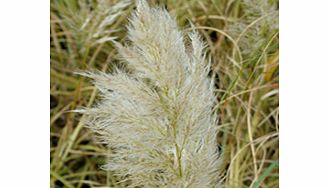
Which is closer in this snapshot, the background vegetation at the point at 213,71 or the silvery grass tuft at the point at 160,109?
the silvery grass tuft at the point at 160,109

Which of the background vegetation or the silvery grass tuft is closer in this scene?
the silvery grass tuft

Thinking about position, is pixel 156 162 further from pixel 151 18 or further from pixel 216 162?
pixel 151 18

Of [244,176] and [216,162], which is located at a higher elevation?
[216,162]
